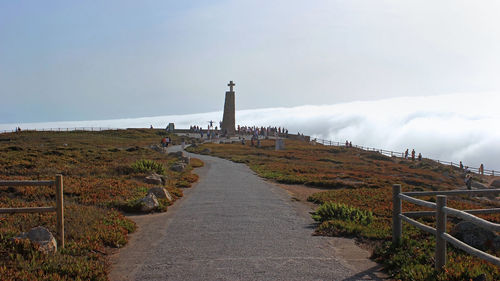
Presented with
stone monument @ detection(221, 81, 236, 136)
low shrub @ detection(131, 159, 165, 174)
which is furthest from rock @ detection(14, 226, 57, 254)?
stone monument @ detection(221, 81, 236, 136)

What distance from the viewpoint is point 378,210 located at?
13.1 metres

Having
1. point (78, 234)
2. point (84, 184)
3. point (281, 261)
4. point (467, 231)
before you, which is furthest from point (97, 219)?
point (467, 231)

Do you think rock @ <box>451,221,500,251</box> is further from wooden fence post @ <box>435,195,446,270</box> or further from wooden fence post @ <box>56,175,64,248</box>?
wooden fence post @ <box>56,175,64,248</box>

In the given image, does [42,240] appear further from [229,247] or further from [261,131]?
[261,131]

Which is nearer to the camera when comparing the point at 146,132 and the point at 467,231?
the point at 467,231

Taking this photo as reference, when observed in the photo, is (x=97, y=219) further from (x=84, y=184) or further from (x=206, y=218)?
(x=84, y=184)

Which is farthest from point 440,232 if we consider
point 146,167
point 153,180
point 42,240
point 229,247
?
point 146,167

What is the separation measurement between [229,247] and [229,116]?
224 ft

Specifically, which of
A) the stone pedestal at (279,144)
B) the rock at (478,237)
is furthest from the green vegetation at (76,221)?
the stone pedestal at (279,144)

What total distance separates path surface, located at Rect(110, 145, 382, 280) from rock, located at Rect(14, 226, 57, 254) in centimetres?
104

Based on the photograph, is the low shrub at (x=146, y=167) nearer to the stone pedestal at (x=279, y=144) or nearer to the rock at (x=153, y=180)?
the rock at (x=153, y=180)

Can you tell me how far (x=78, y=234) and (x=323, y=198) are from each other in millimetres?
9581

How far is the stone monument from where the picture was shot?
2867 inches

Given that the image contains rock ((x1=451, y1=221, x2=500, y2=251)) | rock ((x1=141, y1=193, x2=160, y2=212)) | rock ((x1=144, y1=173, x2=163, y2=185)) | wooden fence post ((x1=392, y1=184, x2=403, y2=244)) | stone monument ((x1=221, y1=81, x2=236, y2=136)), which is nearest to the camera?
rock ((x1=451, y1=221, x2=500, y2=251))
